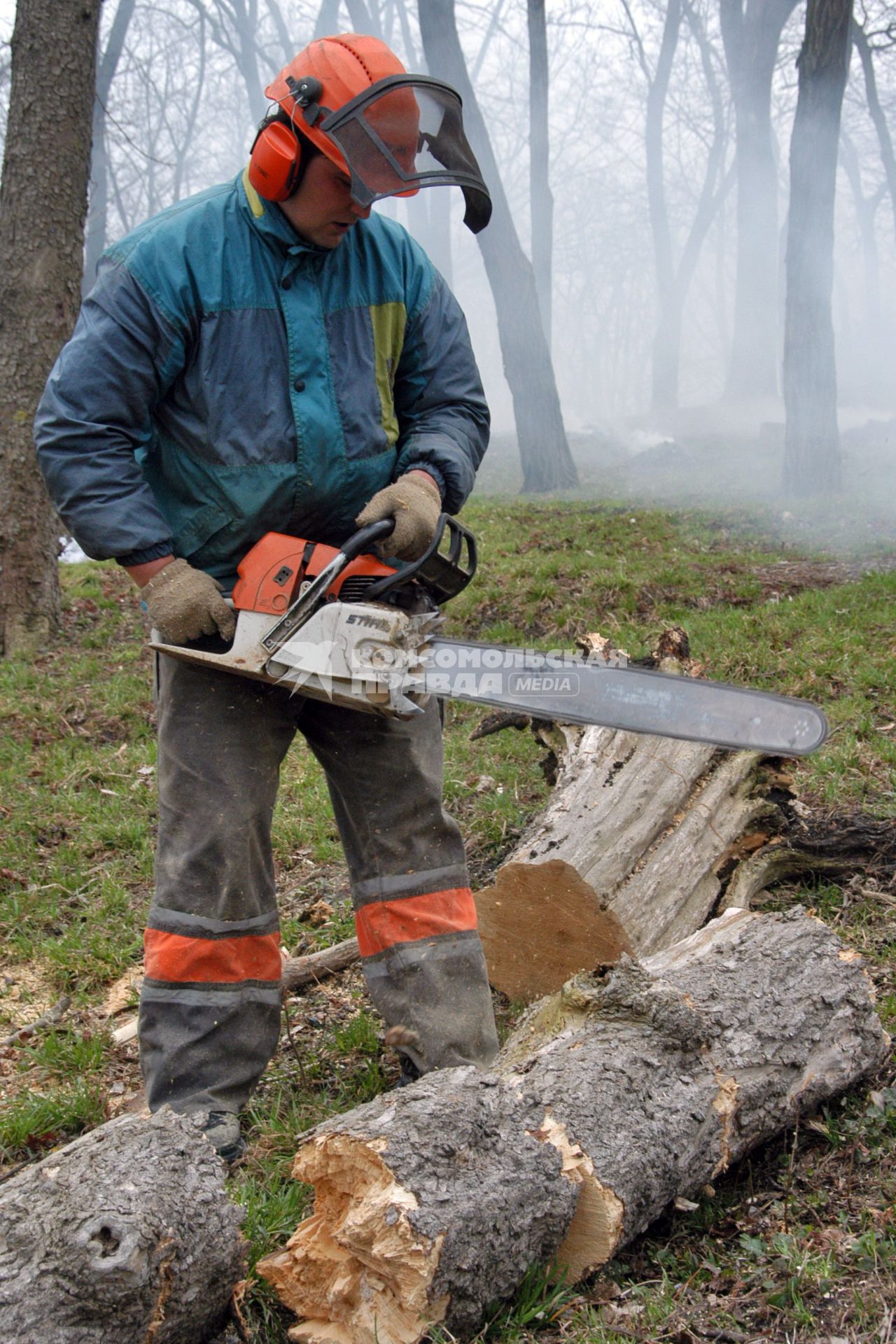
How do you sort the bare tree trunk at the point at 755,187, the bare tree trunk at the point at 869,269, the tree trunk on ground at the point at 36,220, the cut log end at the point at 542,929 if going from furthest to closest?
the bare tree trunk at the point at 869,269 < the bare tree trunk at the point at 755,187 < the tree trunk on ground at the point at 36,220 < the cut log end at the point at 542,929

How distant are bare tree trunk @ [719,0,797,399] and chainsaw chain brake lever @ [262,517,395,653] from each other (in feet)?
65.7

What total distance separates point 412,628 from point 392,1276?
3.71 feet

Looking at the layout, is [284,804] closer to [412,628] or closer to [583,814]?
[583,814]

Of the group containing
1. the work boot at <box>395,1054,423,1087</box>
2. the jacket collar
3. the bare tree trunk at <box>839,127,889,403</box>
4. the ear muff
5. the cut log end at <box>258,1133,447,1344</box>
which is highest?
the bare tree trunk at <box>839,127,889,403</box>

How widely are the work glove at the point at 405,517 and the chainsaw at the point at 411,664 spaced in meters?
0.03

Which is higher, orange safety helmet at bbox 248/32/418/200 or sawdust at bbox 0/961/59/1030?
orange safety helmet at bbox 248/32/418/200

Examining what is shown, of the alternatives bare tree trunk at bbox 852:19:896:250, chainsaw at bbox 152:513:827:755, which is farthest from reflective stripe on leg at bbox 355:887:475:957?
bare tree trunk at bbox 852:19:896:250

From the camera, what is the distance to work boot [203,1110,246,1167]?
2.13 m

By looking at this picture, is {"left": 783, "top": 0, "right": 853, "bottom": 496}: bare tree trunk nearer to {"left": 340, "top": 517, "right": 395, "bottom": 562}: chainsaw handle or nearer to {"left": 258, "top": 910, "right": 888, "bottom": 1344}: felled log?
{"left": 258, "top": 910, "right": 888, "bottom": 1344}: felled log

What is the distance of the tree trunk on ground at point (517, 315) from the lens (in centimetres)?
1210

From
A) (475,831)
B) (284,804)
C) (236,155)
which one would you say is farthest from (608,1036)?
(236,155)

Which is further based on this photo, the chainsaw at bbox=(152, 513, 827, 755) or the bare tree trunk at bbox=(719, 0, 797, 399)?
the bare tree trunk at bbox=(719, 0, 797, 399)

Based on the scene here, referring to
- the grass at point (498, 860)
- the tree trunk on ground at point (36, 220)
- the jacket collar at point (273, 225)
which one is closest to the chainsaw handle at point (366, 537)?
the jacket collar at point (273, 225)

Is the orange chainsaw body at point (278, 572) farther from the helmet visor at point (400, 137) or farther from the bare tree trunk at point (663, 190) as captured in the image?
the bare tree trunk at point (663, 190)
